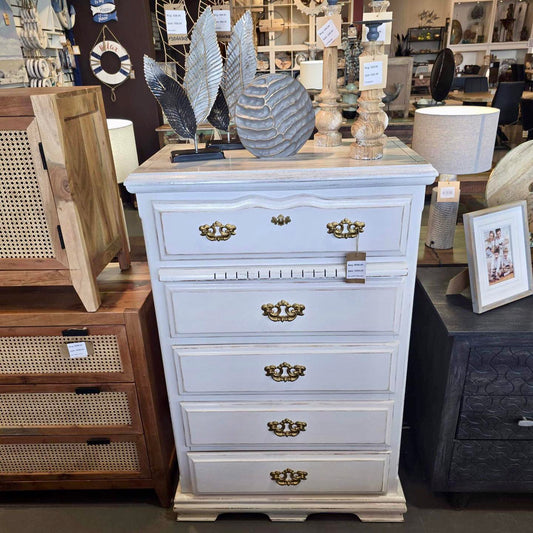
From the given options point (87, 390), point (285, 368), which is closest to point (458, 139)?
point (285, 368)

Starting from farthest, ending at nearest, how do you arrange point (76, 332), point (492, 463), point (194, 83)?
point (492, 463)
point (76, 332)
point (194, 83)

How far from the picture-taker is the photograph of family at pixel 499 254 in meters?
1.48

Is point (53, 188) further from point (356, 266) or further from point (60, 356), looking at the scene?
point (356, 266)

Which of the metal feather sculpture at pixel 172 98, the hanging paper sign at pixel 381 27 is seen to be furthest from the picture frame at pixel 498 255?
the metal feather sculpture at pixel 172 98

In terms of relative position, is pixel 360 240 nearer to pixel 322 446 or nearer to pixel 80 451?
pixel 322 446

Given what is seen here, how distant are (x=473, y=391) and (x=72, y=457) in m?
1.44

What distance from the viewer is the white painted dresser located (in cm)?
123

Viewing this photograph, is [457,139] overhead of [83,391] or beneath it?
overhead

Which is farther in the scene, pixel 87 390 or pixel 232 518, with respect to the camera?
pixel 232 518

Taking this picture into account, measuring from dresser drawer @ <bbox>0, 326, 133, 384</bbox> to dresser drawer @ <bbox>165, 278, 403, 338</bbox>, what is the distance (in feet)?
0.77

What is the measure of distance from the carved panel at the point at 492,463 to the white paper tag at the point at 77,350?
1.29 meters

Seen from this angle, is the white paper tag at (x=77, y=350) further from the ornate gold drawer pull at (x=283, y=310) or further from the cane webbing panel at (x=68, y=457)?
the ornate gold drawer pull at (x=283, y=310)

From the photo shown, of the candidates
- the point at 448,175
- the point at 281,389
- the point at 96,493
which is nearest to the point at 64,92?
the point at 281,389

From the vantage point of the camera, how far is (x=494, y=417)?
1.50m
